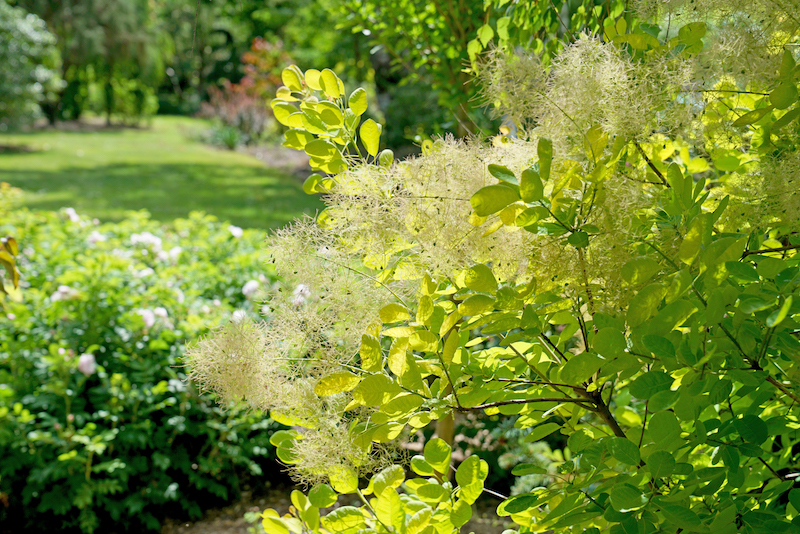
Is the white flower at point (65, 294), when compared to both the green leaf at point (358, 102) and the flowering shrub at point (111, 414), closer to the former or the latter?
the flowering shrub at point (111, 414)

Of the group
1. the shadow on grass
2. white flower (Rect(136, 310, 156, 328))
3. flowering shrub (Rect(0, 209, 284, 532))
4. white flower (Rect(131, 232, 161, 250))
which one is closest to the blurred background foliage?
white flower (Rect(136, 310, 156, 328))

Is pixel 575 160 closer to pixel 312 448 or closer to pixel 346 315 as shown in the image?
pixel 346 315

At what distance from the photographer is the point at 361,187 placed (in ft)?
3.12

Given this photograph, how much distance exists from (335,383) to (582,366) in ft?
1.06

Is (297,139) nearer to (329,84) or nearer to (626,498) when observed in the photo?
(329,84)

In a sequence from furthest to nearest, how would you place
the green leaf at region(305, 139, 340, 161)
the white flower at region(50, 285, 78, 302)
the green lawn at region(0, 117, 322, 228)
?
1. the green lawn at region(0, 117, 322, 228)
2. the white flower at region(50, 285, 78, 302)
3. the green leaf at region(305, 139, 340, 161)

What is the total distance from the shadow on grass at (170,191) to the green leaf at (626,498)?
24.0ft

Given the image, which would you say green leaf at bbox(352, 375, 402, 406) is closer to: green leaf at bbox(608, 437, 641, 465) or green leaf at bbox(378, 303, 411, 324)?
green leaf at bbox(378, 303, 411, 324)

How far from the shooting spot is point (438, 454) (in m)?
0.86

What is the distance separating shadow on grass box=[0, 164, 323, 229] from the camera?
9.38m

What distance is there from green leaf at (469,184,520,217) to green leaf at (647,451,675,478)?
35cm

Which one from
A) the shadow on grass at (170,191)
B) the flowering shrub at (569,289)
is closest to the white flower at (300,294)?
the flowering shrub at (569,289)

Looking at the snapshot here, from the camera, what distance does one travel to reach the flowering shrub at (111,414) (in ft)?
9.25

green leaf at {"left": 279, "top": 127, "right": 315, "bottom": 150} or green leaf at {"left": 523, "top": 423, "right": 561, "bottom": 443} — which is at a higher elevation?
green leaf at {"left": 279, "top": 127, "right": 315, "bottom": 150}
